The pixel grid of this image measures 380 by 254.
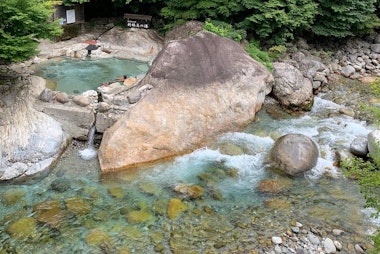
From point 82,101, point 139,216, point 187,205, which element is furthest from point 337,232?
point 82,101

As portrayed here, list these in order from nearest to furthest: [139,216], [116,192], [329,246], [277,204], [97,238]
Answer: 1. [329,246]
2. [97,238]
3. [139,216]
4. [277,204]
5. [116,192]

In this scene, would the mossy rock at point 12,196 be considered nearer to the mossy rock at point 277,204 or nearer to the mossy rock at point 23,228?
the mossy rock at point 23,228

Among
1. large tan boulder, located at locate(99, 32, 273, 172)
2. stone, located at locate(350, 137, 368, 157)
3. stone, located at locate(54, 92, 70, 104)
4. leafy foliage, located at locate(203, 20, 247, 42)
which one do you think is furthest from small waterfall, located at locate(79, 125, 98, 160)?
stone, located at locate(350, 137, 368, 157)

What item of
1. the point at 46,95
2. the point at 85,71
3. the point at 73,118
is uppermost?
the point at 46,95

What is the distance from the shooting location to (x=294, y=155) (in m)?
9.98

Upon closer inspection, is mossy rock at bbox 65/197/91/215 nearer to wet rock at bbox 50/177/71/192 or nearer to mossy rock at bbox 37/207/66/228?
mossy rock at bbox 37/207/66/228

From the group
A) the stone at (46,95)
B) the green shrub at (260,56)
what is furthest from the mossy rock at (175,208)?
the green shrub at (260,56)

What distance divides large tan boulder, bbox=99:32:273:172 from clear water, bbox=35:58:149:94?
8.60 ft

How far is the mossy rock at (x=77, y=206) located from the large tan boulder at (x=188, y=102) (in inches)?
51.8

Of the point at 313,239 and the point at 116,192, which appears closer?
the point at 313,239

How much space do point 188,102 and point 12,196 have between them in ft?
17.7

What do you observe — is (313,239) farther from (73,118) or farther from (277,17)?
(277,17)

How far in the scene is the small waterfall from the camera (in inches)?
410

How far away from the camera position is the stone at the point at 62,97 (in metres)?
11.3
